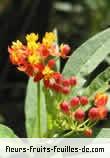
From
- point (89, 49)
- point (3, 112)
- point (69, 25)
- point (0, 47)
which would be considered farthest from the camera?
point (69, 25)

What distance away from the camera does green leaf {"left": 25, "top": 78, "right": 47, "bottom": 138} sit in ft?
5.92

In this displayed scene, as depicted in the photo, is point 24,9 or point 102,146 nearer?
point 102,146

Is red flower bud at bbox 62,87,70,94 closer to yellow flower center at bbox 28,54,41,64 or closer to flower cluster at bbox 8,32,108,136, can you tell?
flower cluster at bbox 8,32,108,136

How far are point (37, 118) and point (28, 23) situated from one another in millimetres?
1665

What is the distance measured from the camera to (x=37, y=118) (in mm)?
1850

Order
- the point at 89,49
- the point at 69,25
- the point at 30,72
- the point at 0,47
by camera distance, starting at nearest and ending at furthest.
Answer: the point at 30,72 → the point at 89,49 → the point at 0,47 → the point at 69,25

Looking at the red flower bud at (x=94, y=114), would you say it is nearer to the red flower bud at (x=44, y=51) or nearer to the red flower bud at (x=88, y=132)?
the red flower bud at (x=88, y=132)

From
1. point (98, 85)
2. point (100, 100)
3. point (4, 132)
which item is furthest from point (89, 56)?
point (4, 132)

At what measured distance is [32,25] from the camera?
3.45 meters

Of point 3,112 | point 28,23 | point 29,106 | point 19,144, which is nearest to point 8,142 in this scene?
point 19,144

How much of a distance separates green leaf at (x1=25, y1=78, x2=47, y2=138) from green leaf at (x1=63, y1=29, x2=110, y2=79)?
0.50 feet

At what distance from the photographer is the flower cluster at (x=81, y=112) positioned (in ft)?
5.57

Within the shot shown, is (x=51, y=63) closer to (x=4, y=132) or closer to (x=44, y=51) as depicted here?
(x=44, y=51)

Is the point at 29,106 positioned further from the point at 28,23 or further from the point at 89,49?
the point at 28,23
